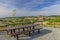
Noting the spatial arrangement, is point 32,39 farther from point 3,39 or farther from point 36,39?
point 3,39

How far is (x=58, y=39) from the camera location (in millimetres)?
6383

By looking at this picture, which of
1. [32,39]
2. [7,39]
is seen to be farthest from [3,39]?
[32,39]

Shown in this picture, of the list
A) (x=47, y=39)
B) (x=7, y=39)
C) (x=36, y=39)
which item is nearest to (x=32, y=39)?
(x=36, y=39)

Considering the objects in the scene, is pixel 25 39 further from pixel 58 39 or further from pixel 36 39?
pixel 58 39

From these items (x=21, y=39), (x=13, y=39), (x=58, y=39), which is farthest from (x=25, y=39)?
(x=58, y=39)

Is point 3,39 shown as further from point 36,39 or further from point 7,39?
point 36,39

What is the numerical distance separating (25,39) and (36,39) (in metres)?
0.57

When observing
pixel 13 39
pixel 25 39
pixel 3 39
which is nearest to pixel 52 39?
pixel 25 39

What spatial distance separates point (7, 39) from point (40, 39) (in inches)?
67.6

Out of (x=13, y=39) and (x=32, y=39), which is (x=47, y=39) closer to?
(x=32, y=39)

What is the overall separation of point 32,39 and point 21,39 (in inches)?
22.3

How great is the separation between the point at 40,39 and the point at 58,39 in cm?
94

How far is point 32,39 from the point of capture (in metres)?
6.30

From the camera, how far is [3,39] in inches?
250
